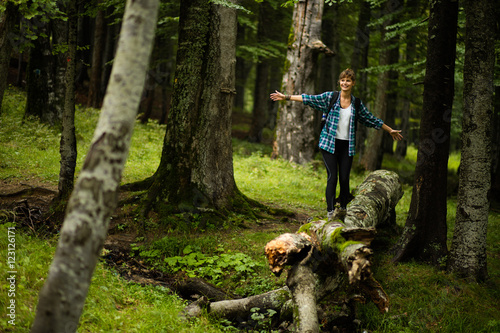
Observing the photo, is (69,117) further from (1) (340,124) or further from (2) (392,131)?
(2) (392,131)

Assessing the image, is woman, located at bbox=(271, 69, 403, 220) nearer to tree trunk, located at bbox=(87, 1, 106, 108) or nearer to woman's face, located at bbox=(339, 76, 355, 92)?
woman's face, located at bbox=(339, 76, 355, 92)

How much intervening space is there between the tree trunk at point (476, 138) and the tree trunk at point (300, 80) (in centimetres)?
880

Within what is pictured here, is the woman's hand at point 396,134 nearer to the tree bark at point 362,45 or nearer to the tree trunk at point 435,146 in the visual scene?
the tree trunk at point 435,146

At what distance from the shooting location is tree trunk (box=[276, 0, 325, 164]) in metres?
13.7

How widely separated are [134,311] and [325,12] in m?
20.5

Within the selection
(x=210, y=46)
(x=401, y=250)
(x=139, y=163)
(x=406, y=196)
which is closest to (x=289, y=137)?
(x=406, y=196)

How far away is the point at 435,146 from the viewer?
5.54 m

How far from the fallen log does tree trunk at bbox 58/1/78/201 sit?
3.56 m

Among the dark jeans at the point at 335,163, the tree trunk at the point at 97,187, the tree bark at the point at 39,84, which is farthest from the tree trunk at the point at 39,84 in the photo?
the tree trunk at the point at 97,187

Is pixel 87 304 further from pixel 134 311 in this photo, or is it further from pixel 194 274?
pixel 194 274

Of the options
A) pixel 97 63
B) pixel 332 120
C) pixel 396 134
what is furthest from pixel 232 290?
pixel 97 63

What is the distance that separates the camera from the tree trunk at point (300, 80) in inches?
541

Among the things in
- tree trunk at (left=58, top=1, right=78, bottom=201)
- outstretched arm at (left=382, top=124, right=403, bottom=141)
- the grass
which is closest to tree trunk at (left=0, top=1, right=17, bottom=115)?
tree trunk at (left=58, top=1, right=78, bottom=201)

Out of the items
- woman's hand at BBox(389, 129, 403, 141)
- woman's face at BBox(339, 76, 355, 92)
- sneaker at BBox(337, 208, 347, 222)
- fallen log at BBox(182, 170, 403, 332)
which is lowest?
fallen log at BBox(182, 170, 403, 332)
